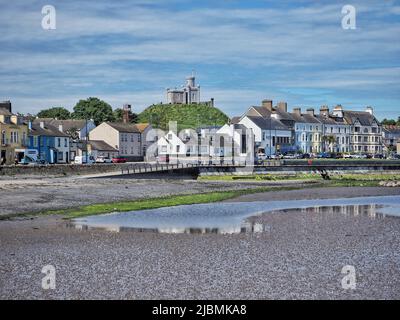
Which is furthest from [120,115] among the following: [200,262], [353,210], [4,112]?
[200,262]

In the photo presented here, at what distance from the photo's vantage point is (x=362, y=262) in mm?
20844

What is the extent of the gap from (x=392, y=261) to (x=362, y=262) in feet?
3.49

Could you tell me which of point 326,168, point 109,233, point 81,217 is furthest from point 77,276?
point 326,168

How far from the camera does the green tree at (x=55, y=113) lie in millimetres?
163750

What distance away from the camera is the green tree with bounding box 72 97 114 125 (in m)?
164

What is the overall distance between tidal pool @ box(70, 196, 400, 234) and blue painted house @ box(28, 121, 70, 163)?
57.4 meters

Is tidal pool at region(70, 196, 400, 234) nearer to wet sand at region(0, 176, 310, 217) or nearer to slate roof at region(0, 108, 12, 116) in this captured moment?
wet sand at region(0, 176, 310, 217)

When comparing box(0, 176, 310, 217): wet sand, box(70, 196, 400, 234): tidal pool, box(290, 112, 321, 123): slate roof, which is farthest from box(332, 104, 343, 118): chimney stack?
box(70, 196, 400, 234): tidal pool

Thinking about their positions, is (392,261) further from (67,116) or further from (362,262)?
(67,116)

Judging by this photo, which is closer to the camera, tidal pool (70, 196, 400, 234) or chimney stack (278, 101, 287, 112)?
tidal pool (70, 196, 400, 234)

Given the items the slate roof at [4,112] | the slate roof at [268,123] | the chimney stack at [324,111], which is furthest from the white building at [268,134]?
the slate roof at [4,112]

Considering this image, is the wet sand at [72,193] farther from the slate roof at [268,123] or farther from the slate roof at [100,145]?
the slate roof at [268,123]

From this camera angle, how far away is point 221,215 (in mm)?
36188

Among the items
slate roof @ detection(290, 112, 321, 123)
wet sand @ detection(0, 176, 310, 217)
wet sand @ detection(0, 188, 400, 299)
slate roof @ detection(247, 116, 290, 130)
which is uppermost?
slate roof @ detection(290, 112, 321, 123)
